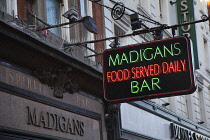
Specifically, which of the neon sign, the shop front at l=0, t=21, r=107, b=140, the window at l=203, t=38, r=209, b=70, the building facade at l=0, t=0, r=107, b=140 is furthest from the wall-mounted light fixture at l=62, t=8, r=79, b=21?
the window at l=203, t=38, r=209, b=70

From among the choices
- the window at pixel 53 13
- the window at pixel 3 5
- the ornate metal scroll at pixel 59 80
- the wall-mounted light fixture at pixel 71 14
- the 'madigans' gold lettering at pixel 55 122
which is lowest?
the 'madigans' gold lettering at pixel 55 122

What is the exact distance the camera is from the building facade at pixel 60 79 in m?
13.5

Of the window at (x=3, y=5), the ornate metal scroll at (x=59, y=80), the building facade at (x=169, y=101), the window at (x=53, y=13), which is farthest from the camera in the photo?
the building facade at (x=169, y=101)

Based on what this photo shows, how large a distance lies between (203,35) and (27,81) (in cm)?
1972

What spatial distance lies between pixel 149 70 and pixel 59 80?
7.95 feet

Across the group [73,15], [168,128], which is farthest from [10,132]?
[168,128]

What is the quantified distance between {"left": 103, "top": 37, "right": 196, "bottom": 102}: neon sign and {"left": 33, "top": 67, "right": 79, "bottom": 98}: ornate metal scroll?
98 cm

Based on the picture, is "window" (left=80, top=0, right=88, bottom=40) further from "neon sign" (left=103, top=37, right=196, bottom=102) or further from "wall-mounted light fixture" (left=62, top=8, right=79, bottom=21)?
"wall-mounted light fixture" (left=62, top=8, right=79, bottom=21)

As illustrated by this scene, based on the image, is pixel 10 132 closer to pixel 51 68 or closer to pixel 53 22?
pixel 51 68

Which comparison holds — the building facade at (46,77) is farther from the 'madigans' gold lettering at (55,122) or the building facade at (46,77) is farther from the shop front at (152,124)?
the shop front at (152,124)

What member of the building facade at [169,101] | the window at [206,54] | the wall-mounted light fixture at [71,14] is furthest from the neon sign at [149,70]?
the window at [206,54]

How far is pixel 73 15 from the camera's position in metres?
16.0

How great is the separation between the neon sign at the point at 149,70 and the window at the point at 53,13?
1620mm

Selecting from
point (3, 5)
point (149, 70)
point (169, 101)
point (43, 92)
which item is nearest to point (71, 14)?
point (3, 5)
